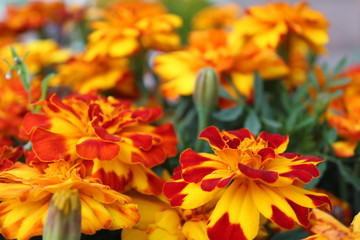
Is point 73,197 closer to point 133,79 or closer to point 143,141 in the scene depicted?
point 143,141

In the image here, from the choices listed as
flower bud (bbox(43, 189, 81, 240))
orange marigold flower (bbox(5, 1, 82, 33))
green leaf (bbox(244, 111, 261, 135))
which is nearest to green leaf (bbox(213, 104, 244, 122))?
green leaf (bbox(244, 111, 261, 135))

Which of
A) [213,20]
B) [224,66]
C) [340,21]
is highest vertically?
[224,66]

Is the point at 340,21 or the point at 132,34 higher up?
the point at 132,34

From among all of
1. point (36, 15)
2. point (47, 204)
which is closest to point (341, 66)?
point (47, 204)

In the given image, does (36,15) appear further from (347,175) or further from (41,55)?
(347,175)

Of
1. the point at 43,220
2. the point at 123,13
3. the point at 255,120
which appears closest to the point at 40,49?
the point at 123,13
